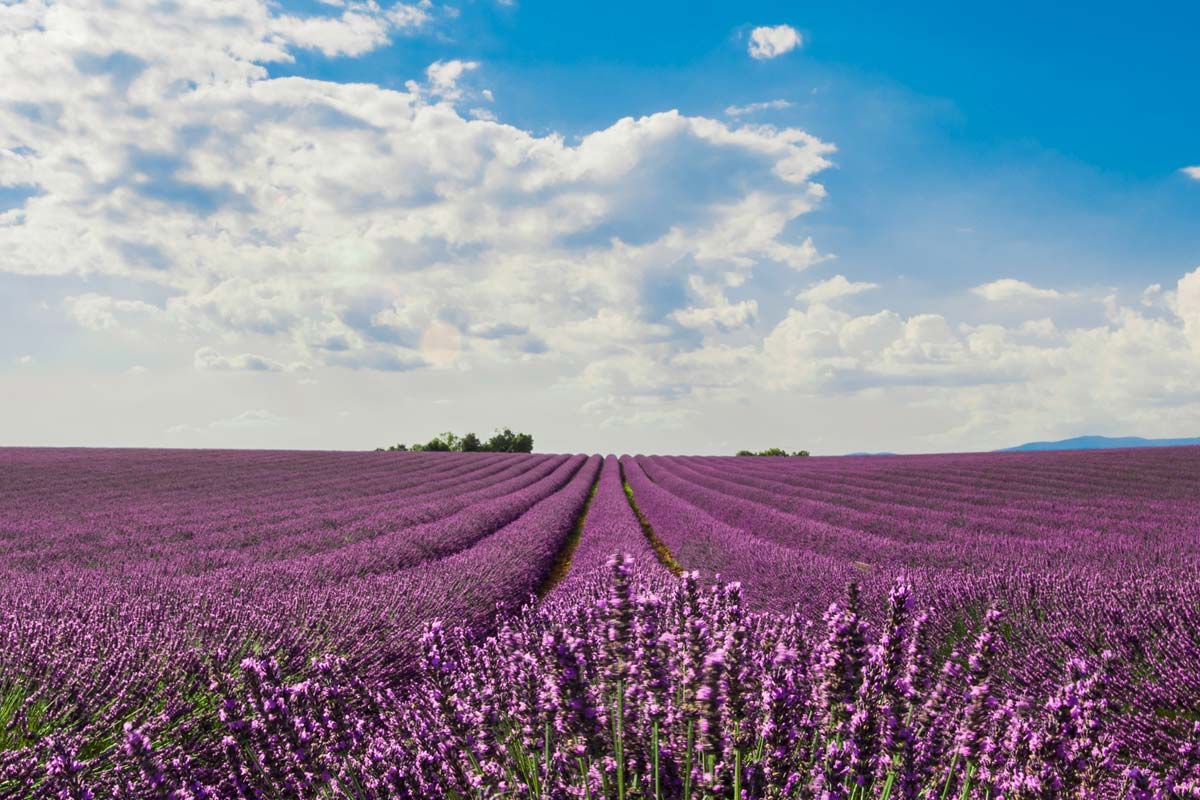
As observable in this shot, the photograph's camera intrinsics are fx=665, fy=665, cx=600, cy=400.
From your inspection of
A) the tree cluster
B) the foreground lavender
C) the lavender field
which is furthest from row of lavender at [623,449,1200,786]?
the tree cluster

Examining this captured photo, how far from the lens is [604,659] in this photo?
1.61 m

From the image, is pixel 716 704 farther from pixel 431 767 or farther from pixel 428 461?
pixel 428 461

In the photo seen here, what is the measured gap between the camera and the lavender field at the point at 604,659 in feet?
5.31

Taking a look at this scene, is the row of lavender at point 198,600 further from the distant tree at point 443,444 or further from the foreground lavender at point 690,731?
the distant tree at point 443,444

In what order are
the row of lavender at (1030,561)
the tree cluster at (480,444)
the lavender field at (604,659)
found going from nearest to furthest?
the lavender field at (604,659) → the row of lavender at (1030,561) → the tree cluster at (480,444)

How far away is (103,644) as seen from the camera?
3.43 m

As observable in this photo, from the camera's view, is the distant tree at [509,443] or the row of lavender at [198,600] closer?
the row of lavender at [198,600]

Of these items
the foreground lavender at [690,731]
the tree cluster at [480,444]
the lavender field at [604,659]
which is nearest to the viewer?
the foreground lavender at [690,731]

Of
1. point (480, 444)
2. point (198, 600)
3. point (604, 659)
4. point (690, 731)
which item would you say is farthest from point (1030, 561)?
point (480, 444)

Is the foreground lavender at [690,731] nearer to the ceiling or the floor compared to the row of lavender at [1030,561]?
nearer to the ceiling

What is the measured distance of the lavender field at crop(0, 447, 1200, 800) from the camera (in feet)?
5.31

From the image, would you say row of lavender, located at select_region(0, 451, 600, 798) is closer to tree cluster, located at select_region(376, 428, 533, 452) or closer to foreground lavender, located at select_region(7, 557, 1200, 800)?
foreground lavender, located at select_region(7, 557, 1200, 800)

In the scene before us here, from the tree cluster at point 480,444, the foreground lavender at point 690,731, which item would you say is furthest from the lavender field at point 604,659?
the tree cluster at point 480,444

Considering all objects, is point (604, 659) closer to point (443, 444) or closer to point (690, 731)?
point (690, 731)
